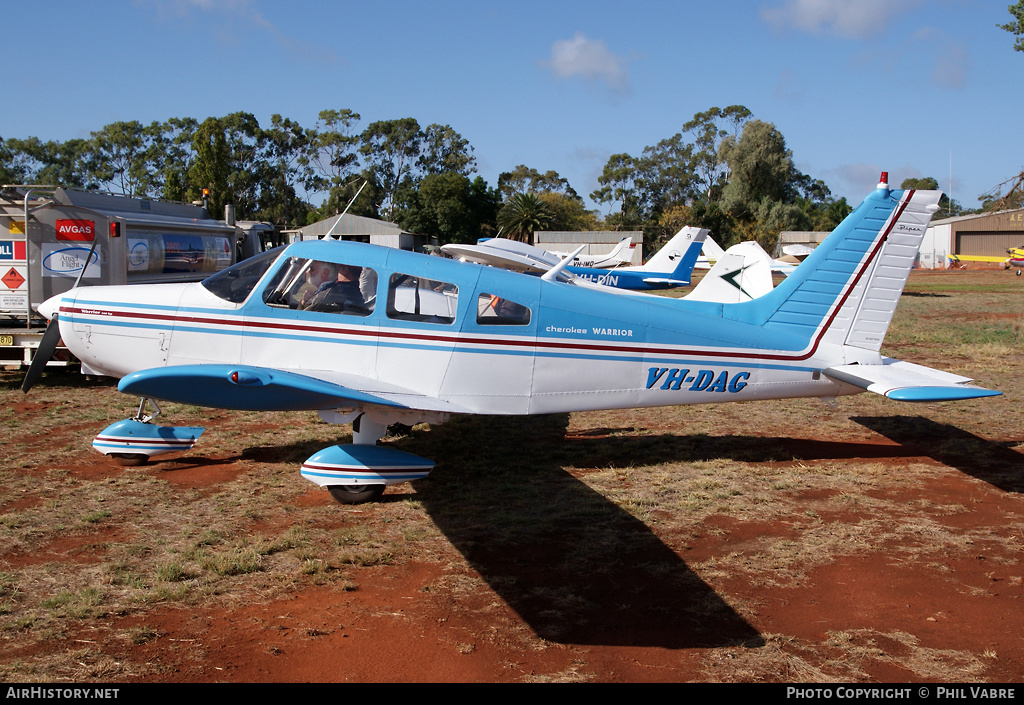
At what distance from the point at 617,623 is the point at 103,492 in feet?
15.1

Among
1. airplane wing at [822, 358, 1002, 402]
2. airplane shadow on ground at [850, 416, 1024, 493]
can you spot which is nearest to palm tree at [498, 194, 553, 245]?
airplane shadow on ground at [850, 416, 1024, 493]

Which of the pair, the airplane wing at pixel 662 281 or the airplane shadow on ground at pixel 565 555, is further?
the airplane wing at pixel 662 281

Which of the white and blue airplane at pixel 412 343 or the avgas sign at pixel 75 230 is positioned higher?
the avgas sign at pixel 75 230

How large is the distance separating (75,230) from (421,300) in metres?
7.59

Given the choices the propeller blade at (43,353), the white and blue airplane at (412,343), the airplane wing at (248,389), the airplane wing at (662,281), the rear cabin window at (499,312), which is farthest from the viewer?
the airplane wing at (662,281)

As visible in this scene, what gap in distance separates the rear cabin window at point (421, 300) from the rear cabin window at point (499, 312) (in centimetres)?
22

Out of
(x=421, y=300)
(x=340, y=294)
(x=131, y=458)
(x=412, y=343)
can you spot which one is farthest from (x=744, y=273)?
(x=131, y=458)

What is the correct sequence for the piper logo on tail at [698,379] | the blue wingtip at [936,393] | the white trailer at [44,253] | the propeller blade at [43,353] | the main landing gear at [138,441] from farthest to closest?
the white trailer at [44,253], the main landing gear at [138,441], the piper logo on tail at [698,379], the propeller blade at [43,353], the blue wingtip at [936,393]

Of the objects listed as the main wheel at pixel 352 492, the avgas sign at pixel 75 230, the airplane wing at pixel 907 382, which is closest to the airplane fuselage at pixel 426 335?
the main wheel at pixel 352 492

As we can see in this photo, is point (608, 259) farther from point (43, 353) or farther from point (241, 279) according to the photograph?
point (43, 353)

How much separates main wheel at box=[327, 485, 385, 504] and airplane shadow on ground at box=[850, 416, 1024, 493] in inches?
222

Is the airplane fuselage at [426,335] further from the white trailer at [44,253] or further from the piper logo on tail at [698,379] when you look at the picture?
the white trailer at [44,253]

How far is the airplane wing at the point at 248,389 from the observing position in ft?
16.1

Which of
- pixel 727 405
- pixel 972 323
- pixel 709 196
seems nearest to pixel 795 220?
pixel 709 196
